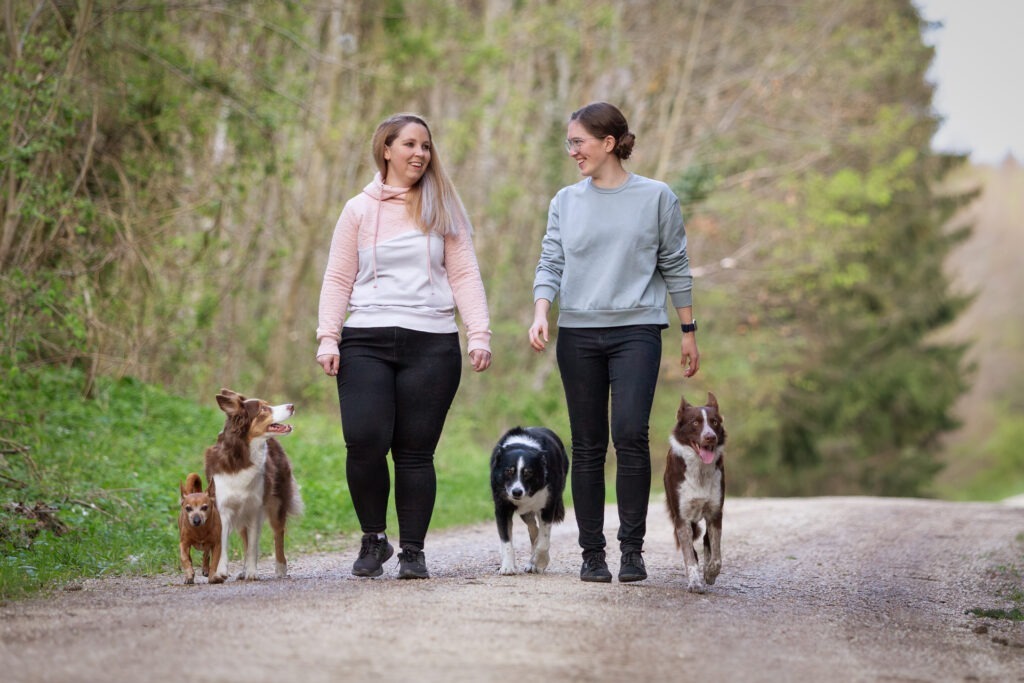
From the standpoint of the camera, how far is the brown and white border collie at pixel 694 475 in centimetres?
697

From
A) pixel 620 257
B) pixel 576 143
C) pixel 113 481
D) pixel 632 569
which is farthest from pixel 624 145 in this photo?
pixel 113 481

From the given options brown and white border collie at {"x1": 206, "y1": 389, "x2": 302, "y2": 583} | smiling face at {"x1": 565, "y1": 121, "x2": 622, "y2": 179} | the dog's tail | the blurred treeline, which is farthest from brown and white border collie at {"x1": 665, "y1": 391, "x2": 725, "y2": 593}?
the blurred treeline

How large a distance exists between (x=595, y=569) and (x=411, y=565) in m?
1.00

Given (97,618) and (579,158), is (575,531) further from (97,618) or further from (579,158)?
(97,618)

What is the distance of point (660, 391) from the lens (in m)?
28.8

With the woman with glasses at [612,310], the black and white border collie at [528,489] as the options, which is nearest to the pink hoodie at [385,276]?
the woman with glasses at [612,310]

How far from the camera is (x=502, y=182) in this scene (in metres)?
24.7

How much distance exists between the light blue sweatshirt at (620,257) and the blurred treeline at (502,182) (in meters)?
5.11

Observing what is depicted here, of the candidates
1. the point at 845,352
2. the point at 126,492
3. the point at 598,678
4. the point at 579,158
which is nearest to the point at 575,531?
the point at 126,492

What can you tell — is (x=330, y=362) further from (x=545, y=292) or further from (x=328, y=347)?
(x=545, y=292)

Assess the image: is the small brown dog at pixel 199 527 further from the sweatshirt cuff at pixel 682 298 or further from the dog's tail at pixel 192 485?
the sweatshirt cuff at pixel 682 298

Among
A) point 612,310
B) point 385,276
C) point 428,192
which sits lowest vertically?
point 612,310

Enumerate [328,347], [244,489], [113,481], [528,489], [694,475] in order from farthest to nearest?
1. [113,481]
2. [528,489]
3. [694,475]
4. [244,489]
5. [328,347]

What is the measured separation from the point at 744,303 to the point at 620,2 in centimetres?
746
